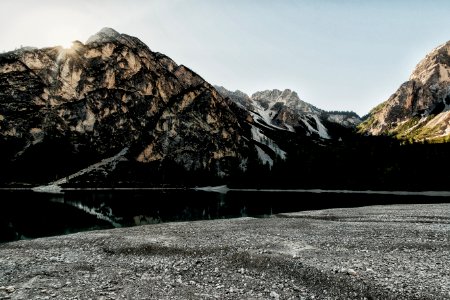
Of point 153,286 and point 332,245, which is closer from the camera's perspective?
point 153,286

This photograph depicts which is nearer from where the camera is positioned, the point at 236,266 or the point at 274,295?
the point at 274,295

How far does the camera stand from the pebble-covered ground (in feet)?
60.1

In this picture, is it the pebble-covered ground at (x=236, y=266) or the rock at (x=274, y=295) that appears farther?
the pebble-covered ground at (x=236, y=266)

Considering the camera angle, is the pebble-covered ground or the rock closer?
the rock

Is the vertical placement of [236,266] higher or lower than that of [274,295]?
lower

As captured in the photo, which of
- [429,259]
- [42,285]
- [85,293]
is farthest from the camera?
[429,259]

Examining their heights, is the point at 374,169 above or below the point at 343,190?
above

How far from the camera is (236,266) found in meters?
23.6

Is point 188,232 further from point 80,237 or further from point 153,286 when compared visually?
point 153,286

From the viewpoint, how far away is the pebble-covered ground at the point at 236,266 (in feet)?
60.1

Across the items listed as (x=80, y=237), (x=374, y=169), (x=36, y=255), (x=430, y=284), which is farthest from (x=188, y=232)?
(x=374, y=169)

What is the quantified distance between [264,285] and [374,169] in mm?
160472

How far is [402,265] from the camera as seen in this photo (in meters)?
22.5

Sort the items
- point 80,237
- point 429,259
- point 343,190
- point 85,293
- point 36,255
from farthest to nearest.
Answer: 1. point 343,190
2. point 80,237
3. point 36,255
4. point 429,259
5. point 85,293
